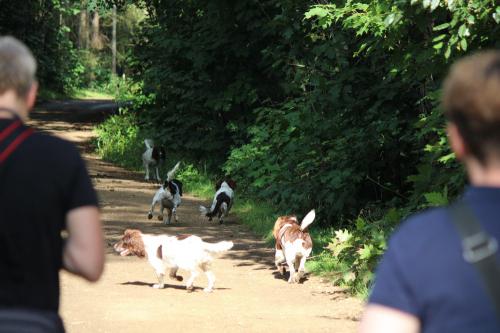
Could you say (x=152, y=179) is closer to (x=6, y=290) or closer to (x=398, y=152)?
(x=398, y=152)

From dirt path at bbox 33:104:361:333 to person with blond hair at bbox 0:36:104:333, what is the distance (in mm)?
5422

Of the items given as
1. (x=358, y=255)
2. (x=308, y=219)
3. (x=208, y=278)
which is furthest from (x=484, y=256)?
(x=308, y=219)

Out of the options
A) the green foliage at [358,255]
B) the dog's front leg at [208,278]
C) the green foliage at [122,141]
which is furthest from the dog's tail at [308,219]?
the green foliage at [122,141]

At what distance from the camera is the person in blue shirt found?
2.46 metres

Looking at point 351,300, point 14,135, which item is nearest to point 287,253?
point 351,300

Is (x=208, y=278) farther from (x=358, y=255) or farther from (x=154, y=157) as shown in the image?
(x=154, y=157)

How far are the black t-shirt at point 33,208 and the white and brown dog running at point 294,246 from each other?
315 inches

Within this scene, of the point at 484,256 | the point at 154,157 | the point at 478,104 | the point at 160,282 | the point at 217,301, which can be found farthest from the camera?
the point at 154,157

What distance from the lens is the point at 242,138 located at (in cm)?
2217

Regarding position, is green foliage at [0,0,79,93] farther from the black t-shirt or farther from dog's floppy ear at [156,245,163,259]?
the black t-shirt

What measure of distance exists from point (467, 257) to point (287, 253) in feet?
28.9

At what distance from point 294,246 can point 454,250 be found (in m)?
8.75

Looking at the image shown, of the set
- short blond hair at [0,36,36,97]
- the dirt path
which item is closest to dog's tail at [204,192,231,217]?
the dirt path

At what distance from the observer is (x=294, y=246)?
11.2 metres
